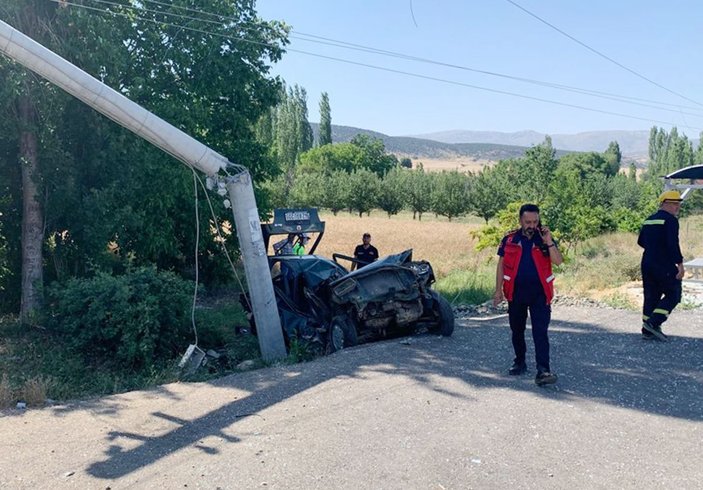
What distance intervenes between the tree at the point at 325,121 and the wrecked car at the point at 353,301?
85918mm

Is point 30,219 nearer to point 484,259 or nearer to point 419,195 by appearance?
point 484,259

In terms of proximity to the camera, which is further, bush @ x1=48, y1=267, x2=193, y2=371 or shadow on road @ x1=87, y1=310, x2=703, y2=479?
bush @ x1=48, y1=267, x2=193, y2=371

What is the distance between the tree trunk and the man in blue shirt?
925 centimetres

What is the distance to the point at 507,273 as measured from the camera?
21.9 ft

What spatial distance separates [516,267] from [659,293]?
315cm

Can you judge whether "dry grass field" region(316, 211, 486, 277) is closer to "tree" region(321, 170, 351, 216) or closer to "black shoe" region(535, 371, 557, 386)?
"black shoe" region(535, 371, 557, 386)

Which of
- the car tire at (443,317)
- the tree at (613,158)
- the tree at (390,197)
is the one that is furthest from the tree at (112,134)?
the tree at (613,158)

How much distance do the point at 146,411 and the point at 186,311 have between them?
3.52 meters

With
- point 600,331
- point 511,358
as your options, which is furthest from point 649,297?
point 511,358

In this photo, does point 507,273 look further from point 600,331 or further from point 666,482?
point 600,331

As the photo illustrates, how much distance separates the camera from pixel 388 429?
18.1 ft

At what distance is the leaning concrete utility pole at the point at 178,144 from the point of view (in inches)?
287

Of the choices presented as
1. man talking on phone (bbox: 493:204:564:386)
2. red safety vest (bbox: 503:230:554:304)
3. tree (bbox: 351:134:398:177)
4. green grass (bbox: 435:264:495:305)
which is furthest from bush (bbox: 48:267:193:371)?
tree (bbox: 351:134:398:177)

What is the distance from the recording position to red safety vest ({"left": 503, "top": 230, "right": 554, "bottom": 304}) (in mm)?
6473
